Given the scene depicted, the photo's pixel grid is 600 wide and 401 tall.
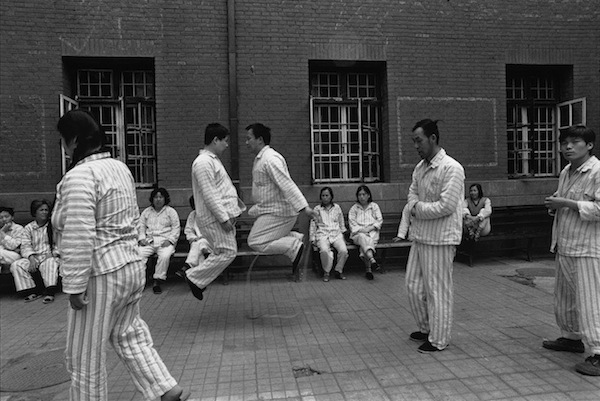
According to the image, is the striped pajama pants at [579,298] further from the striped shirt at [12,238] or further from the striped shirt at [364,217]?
the striped shirt at [12,238]

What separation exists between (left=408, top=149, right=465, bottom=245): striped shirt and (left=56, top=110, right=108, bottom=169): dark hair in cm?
282

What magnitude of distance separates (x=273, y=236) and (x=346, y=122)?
423 cm

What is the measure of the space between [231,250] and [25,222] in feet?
15.3

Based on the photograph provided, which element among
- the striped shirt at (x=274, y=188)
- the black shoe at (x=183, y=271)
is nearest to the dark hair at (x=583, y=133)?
the striped shirt at (x=274, y=188)

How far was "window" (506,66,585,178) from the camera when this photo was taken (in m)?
9.49

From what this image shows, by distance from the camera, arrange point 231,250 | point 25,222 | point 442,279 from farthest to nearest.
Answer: point 25,222 < point 231,250 < point 442,279

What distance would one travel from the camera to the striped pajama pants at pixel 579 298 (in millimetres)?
3660

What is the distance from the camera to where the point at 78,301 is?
2.54 meters

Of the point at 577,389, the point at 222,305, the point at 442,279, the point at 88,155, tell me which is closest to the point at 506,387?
the point at 577,389

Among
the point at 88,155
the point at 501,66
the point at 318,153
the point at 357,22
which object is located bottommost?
→ the point at 88,155

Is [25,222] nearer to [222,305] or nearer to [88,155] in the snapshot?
[222,305]

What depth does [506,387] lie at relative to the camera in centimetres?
338

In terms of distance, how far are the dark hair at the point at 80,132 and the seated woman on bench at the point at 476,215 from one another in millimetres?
6919

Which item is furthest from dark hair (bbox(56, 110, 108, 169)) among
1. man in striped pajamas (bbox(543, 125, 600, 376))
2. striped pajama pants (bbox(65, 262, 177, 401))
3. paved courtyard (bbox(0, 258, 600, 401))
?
man in striped pajamas (bbox(543, 125, 600, 376))
